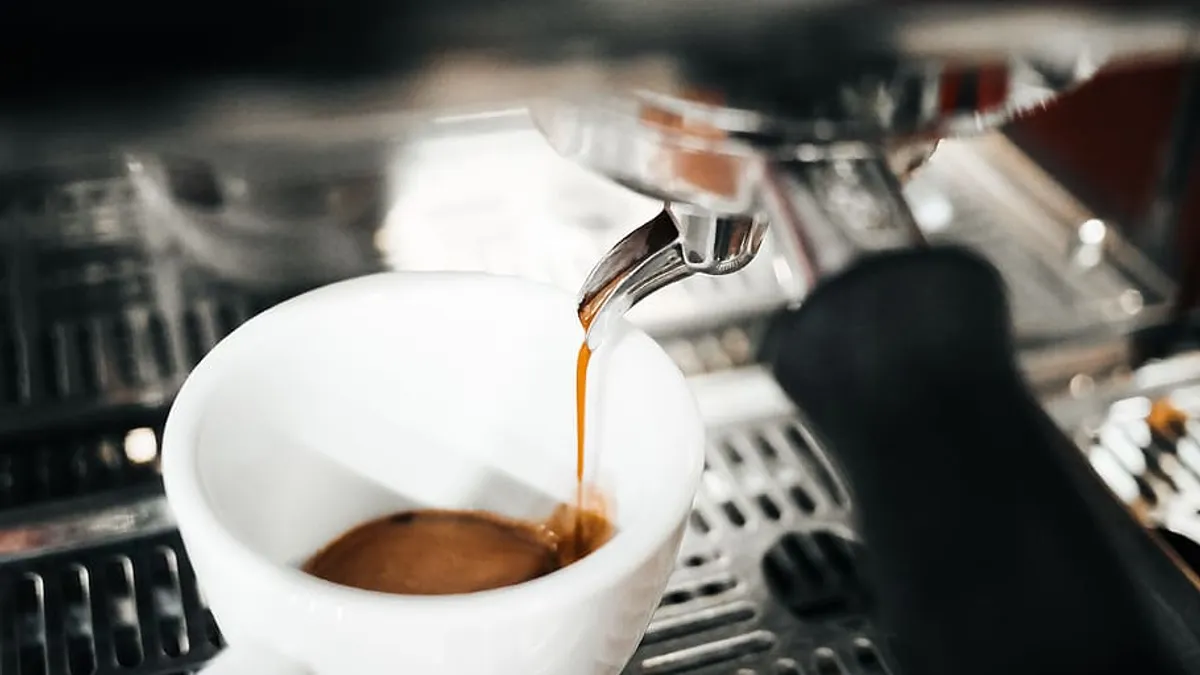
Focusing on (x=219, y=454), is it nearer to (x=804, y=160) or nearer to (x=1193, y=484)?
(x=804, y=160)

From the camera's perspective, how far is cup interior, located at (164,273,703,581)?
0.27 m

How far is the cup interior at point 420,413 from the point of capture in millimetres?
275

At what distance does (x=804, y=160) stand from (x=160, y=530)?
0.65 ft

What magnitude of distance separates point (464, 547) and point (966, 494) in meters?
0.11

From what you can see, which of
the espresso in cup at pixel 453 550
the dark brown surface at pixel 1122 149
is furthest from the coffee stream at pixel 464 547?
the dark brown surface at pixel 1122 149

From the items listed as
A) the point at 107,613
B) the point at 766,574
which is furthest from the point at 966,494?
the point at 107,613

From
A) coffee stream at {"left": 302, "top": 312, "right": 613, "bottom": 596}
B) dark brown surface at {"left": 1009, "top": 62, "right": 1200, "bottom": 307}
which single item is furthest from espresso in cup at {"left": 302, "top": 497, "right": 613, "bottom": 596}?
dark brown surface at {"left": 1009, "top": 62, "right": 1200, "bottom": 307}

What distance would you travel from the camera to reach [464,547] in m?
0.31

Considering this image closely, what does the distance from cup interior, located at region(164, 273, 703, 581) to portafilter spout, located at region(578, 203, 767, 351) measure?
0.8 inches

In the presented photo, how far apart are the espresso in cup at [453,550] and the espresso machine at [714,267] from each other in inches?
1.3

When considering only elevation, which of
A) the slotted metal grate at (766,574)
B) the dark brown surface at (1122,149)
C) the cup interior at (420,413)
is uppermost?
the dark brown surface at (1122,149)

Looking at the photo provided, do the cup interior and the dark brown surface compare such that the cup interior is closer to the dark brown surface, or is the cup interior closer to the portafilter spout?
the portafilter spout

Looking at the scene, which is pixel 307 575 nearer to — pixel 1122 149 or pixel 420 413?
pixel 420 413

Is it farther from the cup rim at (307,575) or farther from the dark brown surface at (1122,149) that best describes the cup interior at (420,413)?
the dark brown surface at (1122,149)
